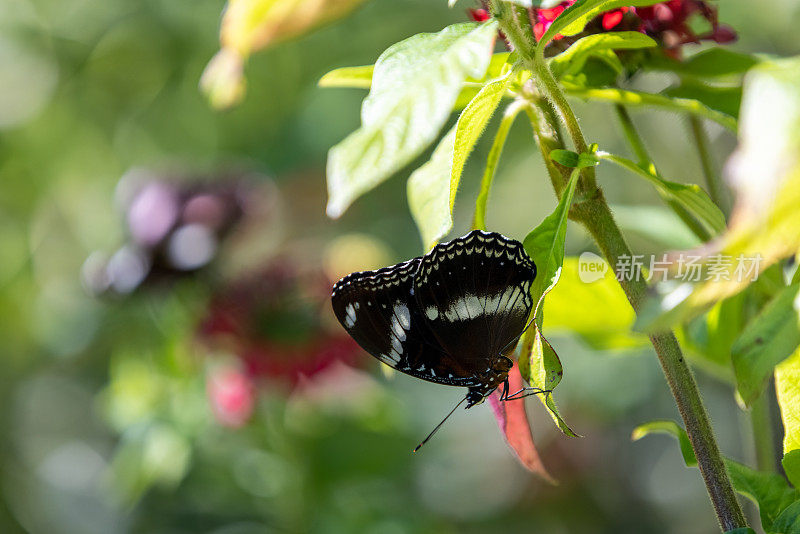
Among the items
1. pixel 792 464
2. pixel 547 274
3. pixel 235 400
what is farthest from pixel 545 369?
pixel 235 400

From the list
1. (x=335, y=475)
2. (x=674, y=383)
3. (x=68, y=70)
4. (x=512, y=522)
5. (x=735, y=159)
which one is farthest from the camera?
(x=68, y=70)

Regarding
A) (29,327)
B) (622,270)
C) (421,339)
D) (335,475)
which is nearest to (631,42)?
(622,270)

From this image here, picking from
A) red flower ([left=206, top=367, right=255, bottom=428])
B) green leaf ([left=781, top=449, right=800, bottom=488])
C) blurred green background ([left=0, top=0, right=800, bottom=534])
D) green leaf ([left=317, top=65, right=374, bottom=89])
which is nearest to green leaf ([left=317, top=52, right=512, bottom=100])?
green leaf ([left=317, top=65, right=374, bottom=89])

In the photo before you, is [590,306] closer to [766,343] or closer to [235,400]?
[766,343]

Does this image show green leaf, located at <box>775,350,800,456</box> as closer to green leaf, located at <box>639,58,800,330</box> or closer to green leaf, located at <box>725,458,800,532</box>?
green leaf, located at <box>725,458,800,532</box>

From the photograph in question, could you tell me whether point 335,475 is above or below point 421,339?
below

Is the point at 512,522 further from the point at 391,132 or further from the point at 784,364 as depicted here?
the point at 391,132
